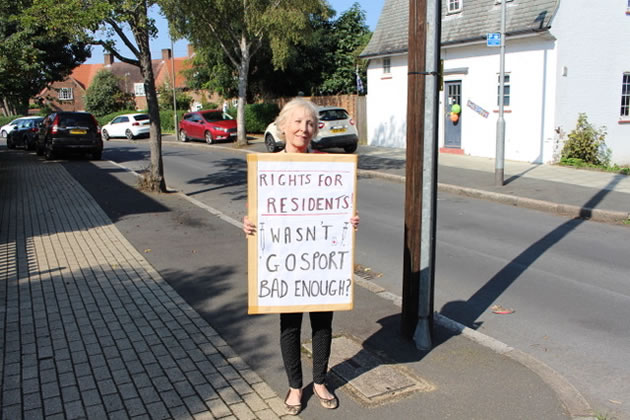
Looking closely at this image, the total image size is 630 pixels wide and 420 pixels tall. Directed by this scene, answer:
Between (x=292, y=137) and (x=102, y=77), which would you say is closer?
(x=292, y=137)

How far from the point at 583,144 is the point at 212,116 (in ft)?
60.7

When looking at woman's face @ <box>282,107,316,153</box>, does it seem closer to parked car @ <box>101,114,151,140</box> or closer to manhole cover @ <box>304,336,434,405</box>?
manhole cover @ <box>304,336,434,405</box>

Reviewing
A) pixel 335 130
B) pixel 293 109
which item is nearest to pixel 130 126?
pixel 335 130

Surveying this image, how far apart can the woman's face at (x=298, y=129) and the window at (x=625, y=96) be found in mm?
18461

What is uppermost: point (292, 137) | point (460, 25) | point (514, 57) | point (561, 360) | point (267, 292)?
point (460, 25)

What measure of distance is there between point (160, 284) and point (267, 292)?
120 inches

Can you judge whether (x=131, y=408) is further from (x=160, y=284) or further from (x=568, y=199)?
(x=568, y=199)

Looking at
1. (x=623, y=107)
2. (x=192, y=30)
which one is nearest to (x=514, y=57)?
(x=623, y=107)

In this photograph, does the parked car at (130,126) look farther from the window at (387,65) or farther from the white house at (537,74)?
the white house at (537,74)

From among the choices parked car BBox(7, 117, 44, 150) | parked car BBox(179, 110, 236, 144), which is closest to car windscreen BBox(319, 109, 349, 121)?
parked car BBox(179, 110, 236, 144)

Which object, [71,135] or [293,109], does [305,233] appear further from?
[71,135]

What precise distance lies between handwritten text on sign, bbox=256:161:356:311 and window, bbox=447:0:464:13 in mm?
18651

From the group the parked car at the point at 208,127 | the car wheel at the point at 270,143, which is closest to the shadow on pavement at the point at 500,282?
the car wheel at the point at 270,143

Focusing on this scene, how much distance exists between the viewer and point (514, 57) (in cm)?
1781
